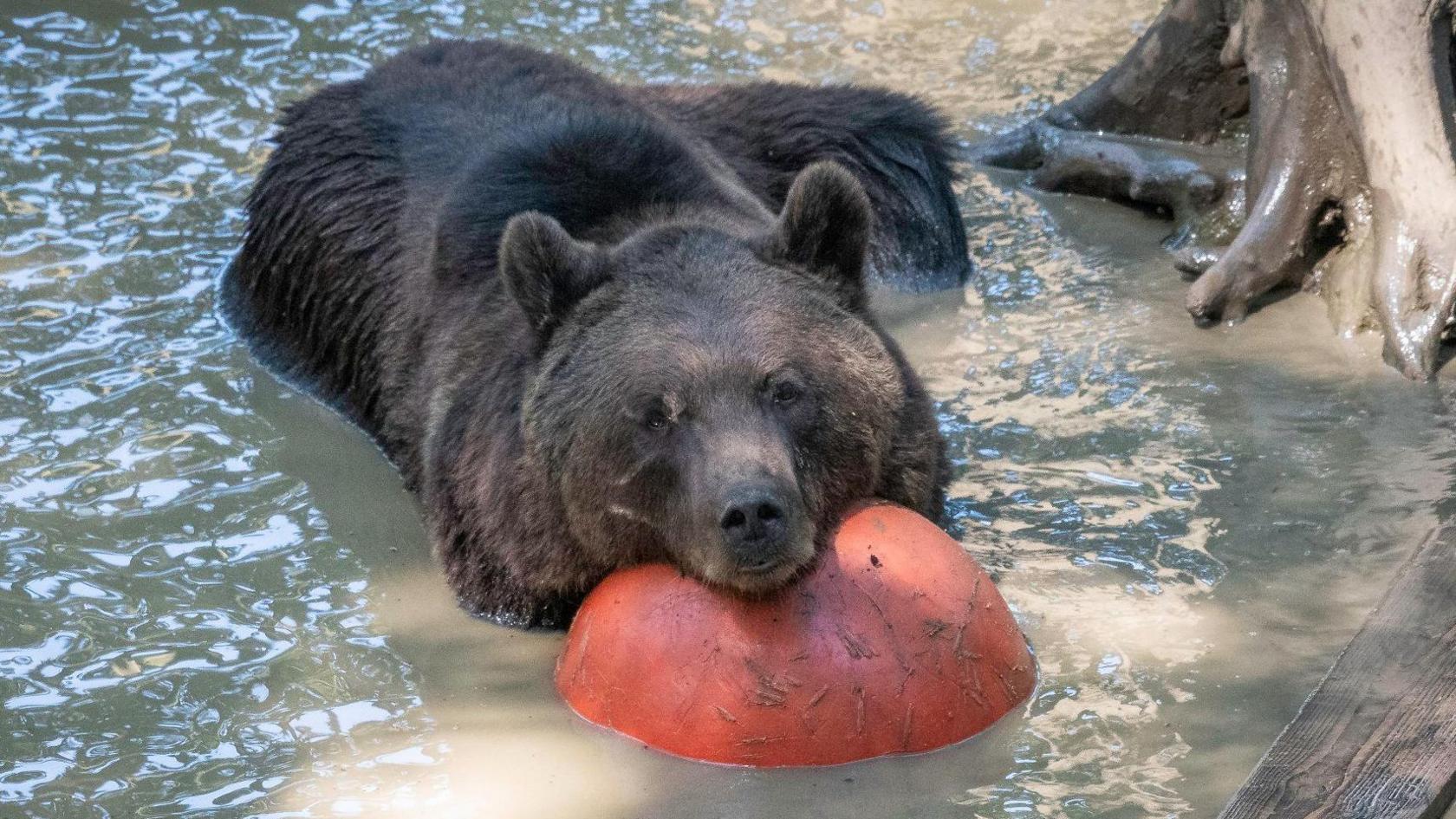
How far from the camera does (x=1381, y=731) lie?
473 centimetres

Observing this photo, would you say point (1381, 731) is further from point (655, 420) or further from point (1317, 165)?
point (1317, 165)

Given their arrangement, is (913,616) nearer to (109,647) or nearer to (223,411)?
(109,647)

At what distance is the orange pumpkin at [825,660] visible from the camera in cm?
490

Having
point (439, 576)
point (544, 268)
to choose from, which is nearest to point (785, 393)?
point (544, 268)

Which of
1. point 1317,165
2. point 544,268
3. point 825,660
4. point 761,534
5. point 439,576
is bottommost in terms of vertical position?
point 439,576

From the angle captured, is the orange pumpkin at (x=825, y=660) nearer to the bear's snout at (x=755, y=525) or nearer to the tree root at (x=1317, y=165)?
the bear's snout at (x=755, y=525)

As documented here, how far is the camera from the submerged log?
4.43 m

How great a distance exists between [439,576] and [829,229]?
78.5 inches

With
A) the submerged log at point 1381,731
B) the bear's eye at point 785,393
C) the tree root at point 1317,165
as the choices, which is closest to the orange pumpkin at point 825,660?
the bear's eye at point 785,393

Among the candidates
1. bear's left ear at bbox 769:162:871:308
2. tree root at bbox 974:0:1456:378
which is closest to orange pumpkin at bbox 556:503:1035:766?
bear's left ear at bbox 769:162:871:308

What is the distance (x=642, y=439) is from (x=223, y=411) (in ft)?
10.4

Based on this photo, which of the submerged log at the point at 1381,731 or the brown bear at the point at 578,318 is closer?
the submerged log at the point at 1381,731

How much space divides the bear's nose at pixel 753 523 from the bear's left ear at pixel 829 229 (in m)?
1.25

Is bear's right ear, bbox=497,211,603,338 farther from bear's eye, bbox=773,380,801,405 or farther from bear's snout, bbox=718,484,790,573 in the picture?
bear's snout, bbox=718,484,790,573
